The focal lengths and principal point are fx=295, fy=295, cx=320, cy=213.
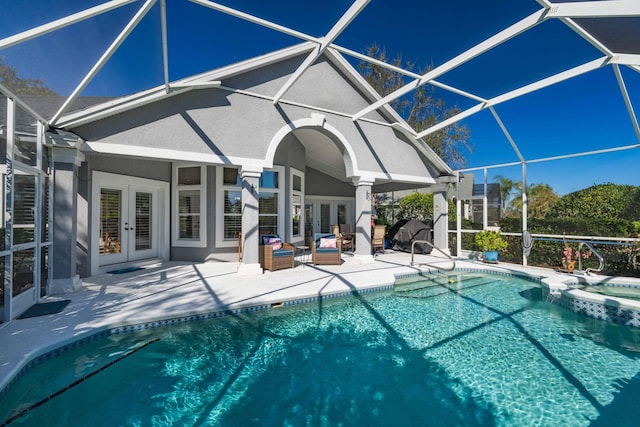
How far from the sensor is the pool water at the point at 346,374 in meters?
3.35

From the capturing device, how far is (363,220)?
34.9 ft

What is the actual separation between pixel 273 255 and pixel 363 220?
11.6ft

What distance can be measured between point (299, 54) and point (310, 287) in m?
7.18

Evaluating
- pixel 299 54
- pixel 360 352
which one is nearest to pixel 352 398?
pixel 360 352

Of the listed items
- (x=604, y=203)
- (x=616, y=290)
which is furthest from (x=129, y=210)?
(x=604, y=203)

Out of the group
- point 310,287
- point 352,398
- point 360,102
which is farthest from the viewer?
point 360,102

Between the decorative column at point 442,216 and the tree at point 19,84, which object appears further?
the decorative column at point 442,216

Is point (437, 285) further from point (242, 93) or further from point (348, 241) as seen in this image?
point (242, 93)

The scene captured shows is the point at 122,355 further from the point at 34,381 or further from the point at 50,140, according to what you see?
the point at 50,140

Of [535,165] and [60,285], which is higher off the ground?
[535,165]

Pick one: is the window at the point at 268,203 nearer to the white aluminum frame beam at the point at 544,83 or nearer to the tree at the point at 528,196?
the white aluminum frame beam at the point at 544,83

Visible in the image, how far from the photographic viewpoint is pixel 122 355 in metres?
4.47

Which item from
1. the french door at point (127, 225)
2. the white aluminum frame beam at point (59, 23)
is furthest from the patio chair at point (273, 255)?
the white aluminum frame beam at point (59, 23)

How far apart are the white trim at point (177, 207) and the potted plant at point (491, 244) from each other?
10634 mm
